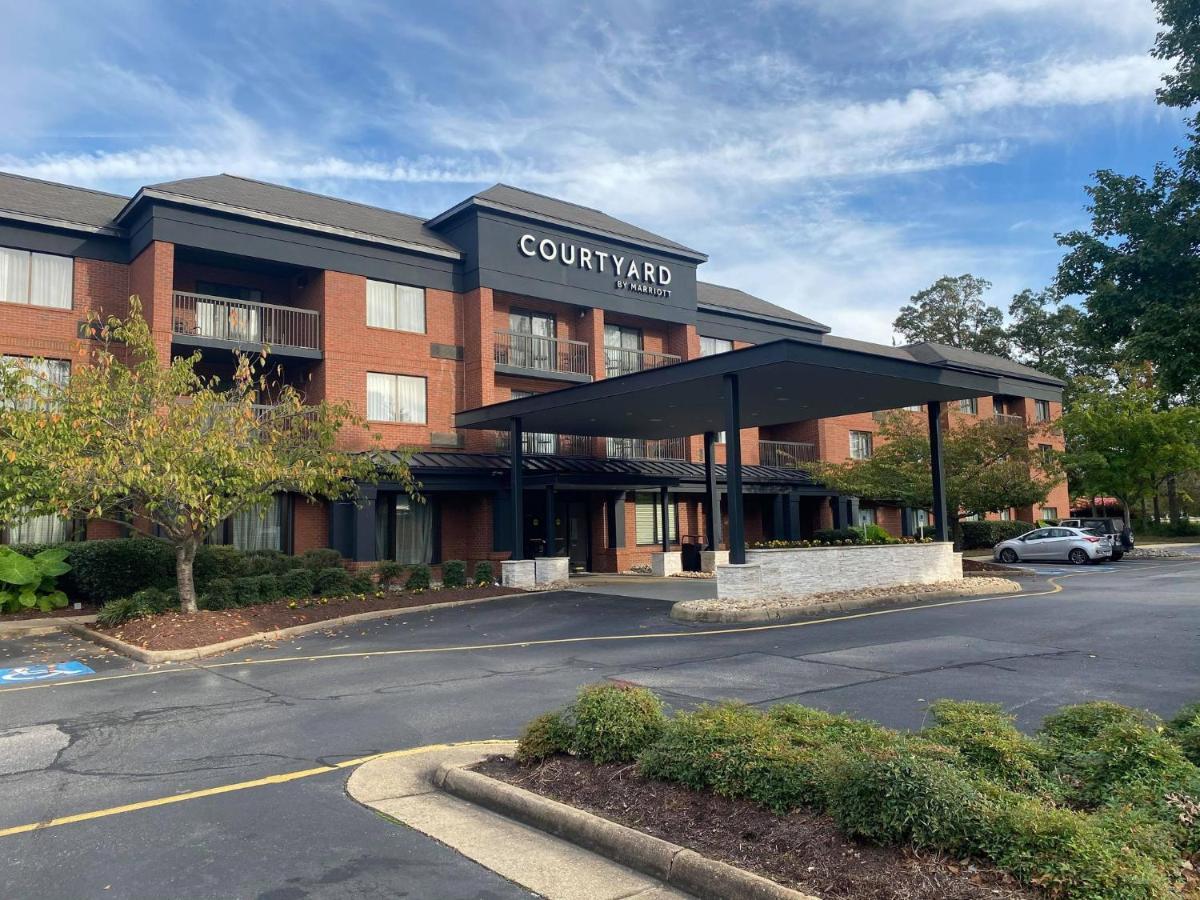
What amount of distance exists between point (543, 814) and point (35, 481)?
12.7m

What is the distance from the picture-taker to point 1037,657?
11.4 meters

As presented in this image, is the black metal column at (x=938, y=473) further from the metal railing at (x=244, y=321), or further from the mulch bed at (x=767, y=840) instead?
the mulch bed at (x=767, y=840)

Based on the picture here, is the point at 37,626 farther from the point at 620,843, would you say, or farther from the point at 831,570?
the point at 620,843

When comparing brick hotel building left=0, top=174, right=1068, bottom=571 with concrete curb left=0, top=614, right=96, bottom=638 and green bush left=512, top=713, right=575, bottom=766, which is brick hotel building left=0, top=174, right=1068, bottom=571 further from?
green bush left=512, top=713, right=575, bottom=766

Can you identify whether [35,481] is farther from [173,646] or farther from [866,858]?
[866,858]

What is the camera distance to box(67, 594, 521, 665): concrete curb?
1311 cm

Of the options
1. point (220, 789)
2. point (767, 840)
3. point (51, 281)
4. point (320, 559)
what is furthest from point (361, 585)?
point (767, 840)

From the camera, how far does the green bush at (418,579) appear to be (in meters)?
20.4

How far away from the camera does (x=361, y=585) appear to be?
19.4m

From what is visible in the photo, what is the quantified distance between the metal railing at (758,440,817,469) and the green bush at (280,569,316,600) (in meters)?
21.0

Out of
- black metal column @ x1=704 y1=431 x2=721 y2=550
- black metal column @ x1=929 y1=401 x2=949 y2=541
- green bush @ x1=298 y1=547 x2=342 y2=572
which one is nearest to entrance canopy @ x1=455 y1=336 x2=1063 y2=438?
black metal column @ x1=704 y1=431 x2=721 y2=550

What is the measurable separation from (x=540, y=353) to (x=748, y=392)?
10572 mm

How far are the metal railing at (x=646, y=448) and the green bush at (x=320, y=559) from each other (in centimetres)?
1061

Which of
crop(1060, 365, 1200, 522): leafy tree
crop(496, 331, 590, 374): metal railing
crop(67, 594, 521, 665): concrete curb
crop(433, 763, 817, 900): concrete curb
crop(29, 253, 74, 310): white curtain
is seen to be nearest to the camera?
crop(433, 763, 817, 900): concrete curb
